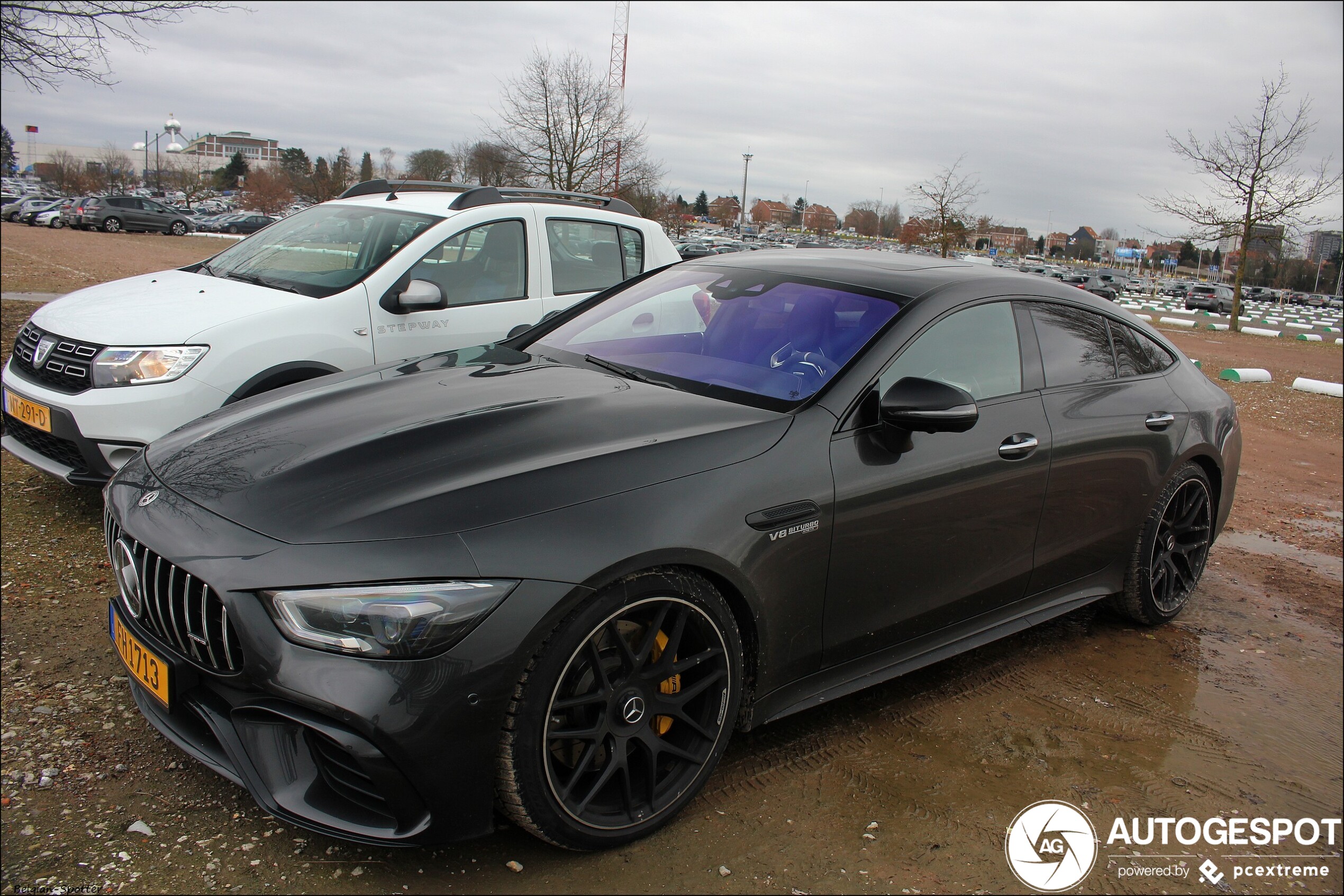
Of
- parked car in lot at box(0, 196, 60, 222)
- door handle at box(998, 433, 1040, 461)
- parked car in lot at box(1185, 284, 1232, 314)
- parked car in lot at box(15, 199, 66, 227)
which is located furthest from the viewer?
parked car in lot at box(1185, 284, 1232, 314)

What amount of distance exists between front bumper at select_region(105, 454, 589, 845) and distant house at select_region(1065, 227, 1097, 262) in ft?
369

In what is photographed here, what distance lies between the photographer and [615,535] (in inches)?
89.4

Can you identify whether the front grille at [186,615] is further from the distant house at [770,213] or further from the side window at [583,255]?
the distant house at [770,213]

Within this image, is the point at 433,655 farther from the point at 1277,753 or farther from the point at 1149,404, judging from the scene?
the point at 1149,404

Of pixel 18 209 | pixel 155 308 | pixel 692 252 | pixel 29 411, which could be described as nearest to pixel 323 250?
pixel 155 308

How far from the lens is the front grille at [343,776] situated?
6.86 ft

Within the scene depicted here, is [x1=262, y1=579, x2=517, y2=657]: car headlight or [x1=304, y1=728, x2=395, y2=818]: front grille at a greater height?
[x1=262, y1=579, x2=517, y2=657]: car headlight

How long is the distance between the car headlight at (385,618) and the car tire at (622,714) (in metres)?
0.22

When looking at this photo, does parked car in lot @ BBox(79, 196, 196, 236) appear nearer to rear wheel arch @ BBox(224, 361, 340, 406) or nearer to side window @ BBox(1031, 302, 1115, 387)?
rear wheel arch @ BBox(224, 361, 340, 406)

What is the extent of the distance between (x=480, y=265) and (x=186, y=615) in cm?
370

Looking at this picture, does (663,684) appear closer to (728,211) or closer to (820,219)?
(820,219)

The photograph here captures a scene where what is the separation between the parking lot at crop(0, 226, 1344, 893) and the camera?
233 centimetres

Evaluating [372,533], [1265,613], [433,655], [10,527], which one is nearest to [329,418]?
[372,533]

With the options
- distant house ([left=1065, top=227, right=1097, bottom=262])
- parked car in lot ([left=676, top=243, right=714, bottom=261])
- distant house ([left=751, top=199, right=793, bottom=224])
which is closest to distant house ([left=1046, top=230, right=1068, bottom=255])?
distant house ([left=1065, top=227, right=1097, bottom=262])
